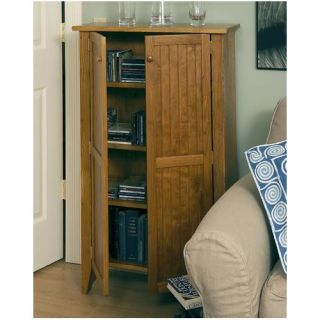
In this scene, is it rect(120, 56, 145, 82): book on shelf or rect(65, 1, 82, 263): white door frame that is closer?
rect(120, 56, 145, 82): book on shelf

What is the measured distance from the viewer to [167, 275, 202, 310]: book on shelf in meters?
2.51

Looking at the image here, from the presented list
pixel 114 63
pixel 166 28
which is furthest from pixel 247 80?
pixel 114 63

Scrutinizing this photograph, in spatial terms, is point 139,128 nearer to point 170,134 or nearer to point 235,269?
point 170,134

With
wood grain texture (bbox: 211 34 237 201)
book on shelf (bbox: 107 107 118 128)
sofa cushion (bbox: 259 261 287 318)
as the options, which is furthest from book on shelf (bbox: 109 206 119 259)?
sofa cushion (bbox: 259 261 287 318)

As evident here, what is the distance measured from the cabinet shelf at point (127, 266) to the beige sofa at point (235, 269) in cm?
103

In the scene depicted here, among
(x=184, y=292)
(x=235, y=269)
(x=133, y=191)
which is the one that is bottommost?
(x=184, y=292)

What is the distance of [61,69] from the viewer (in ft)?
10.7

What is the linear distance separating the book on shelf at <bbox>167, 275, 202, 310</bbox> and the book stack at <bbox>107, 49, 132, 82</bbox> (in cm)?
91

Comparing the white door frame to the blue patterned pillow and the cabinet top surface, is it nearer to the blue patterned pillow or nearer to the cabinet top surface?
the cabinet top surface

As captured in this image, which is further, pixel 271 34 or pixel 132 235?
pixel 132 235

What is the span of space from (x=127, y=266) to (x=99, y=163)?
57 centimetres

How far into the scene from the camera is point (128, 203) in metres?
3.01

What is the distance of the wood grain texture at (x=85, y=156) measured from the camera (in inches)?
114
